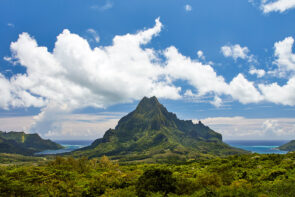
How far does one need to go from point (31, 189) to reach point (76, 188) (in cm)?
995

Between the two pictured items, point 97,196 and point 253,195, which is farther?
point 97,196

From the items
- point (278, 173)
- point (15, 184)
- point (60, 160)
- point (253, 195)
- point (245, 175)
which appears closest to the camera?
point (253, 195)

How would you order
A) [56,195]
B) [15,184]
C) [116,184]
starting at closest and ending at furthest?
[15,184], [56,195], [116,184]

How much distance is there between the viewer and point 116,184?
176ft

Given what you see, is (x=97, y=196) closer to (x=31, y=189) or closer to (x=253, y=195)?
(x=31, y=189)

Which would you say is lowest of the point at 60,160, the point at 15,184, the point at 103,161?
the point at 103,161

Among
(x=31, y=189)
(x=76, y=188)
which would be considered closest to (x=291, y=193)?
(x=76, y=188)

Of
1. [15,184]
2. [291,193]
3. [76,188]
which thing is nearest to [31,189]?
[15,184]

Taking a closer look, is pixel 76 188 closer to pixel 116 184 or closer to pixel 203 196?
pixel 116 184

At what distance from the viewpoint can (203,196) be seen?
28938mm

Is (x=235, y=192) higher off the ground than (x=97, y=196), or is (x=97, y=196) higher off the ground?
(x=235, y=192)

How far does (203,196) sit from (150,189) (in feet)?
44.5

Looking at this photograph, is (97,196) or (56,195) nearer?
(56,195)

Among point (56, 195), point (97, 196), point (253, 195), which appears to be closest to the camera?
point (253, 195)
